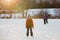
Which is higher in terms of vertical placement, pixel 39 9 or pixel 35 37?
pixel 39 9

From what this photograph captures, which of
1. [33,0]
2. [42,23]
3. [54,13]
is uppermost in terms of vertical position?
[33,0]

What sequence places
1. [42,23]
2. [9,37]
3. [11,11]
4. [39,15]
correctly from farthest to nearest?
[42,23] → [39,15] → [11,11] → [9,37]

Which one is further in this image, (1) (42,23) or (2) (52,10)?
(1) (42,23)

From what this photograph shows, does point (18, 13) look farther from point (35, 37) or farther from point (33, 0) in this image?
point (35, 37)

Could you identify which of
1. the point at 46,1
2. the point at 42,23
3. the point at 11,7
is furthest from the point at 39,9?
the point at 42,23

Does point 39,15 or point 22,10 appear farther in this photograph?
point 39,15

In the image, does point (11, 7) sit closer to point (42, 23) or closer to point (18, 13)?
point (18, 13)

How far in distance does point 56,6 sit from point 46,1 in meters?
0.27

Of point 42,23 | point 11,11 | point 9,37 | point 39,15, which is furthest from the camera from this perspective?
point 42,23

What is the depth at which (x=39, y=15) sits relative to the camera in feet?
18.9

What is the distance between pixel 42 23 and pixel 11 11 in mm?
2634

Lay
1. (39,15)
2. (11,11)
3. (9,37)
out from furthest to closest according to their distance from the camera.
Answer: (39,15)
(11,11)
(9,37)

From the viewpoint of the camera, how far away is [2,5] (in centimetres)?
532

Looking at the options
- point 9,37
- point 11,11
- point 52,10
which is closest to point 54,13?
point 52,10
